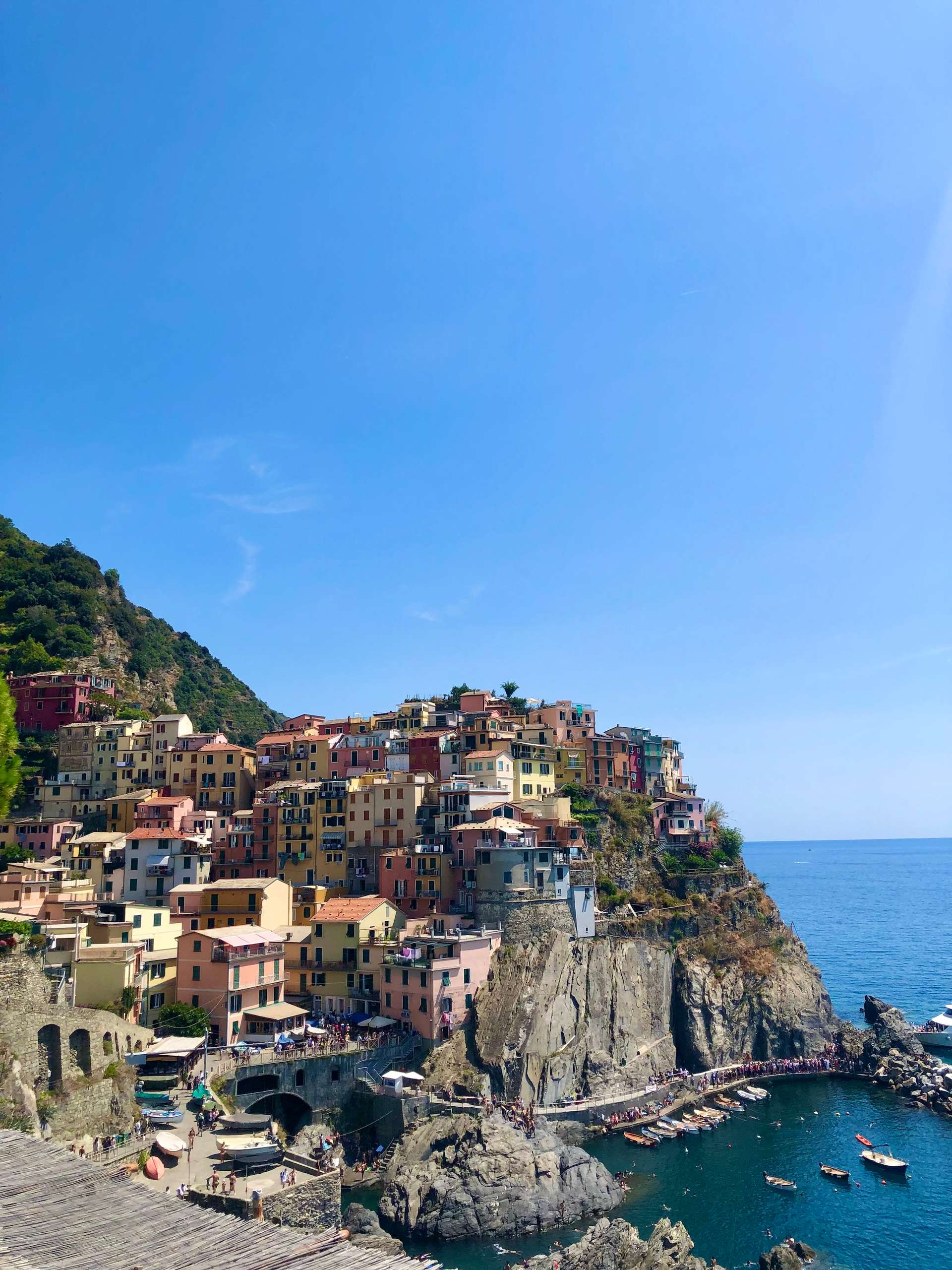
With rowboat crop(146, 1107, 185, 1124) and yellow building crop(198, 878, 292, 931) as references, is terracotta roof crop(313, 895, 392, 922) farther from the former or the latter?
rowboat crop(146, 1107, 185, 1124)

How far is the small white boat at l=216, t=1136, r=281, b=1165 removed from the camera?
39906mm

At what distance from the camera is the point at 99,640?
121 m

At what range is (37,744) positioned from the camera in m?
92.5

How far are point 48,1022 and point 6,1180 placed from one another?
2149 cm

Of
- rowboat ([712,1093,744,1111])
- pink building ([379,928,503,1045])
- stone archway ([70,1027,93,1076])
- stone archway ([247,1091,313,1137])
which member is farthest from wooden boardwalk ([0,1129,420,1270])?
rowboat ([712,1093,744,1111])

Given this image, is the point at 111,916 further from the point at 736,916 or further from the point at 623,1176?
the point at 736,916

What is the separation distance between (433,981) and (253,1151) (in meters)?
20.7

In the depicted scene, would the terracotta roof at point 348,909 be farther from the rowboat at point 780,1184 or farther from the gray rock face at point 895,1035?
the gray rock face at point 895,1035

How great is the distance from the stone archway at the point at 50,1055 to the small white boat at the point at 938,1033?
247 ft

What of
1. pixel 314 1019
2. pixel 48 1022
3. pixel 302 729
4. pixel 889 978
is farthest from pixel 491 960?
pixel 889 978

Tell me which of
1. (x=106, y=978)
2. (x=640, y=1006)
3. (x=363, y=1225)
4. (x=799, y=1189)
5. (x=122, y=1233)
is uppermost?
(x=106, y=978)

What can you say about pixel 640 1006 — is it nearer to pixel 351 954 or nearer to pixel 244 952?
pixel 351 954

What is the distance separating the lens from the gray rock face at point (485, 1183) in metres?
46.1

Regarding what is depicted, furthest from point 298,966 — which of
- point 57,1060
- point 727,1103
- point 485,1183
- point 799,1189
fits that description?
point 799,1189
